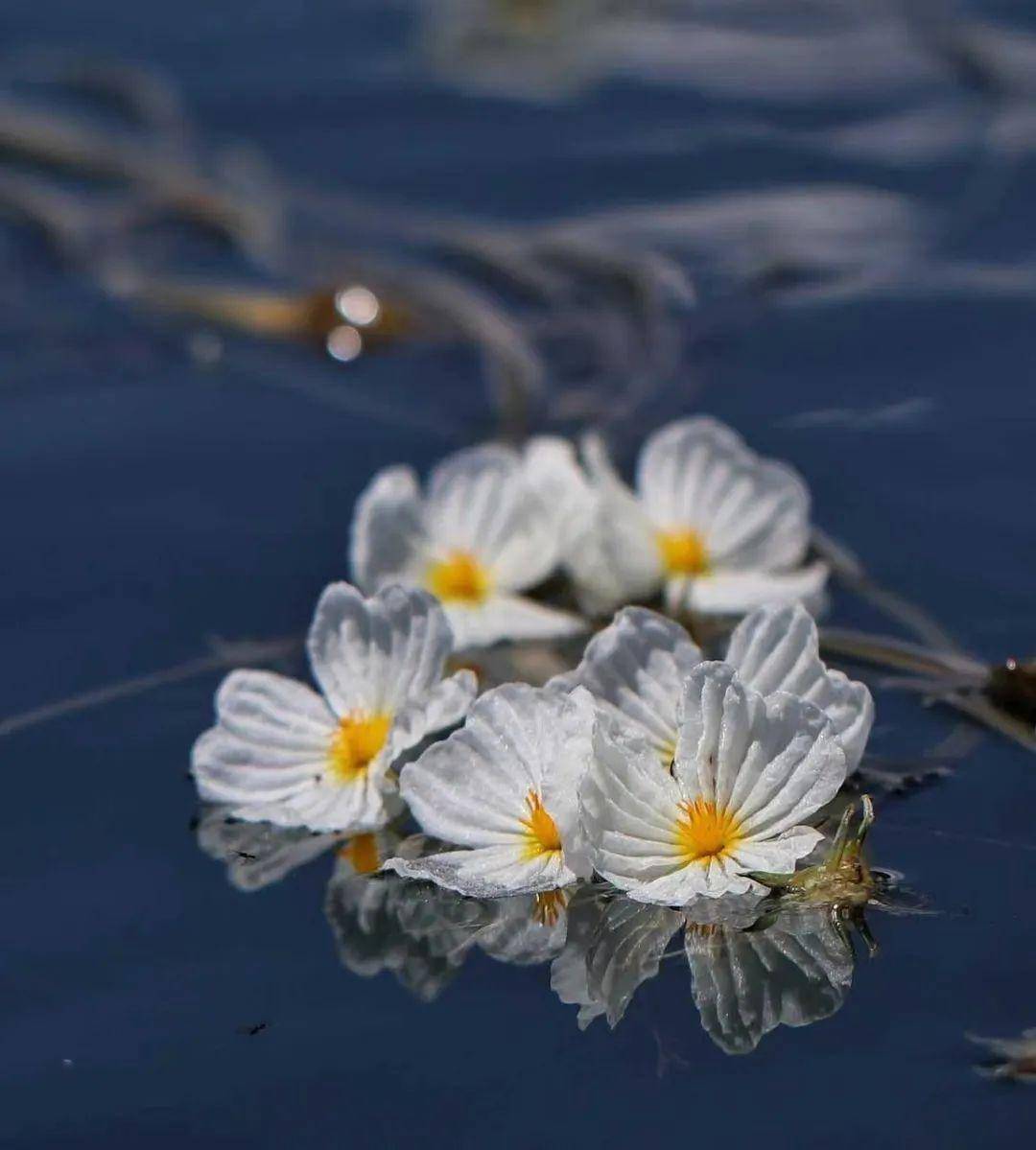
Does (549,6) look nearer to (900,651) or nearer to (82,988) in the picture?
(900,651)

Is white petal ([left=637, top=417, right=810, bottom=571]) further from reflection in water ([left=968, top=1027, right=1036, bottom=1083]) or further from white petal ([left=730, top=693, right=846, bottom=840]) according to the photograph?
reflection in water ([left=968, top=1027, right=1036, bottom=1083])

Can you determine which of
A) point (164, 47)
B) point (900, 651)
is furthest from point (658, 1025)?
point (164, 47)

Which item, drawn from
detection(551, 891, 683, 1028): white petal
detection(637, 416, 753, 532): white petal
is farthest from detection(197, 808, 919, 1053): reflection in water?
detection(637, 416, 753, 532): white petal

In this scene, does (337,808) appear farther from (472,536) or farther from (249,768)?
(472,536)

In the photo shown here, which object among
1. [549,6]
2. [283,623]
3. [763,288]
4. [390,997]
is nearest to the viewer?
[390,997]

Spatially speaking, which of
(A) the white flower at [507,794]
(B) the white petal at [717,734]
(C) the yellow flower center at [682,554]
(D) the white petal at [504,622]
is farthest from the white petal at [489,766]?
(C) the yellow flower center at [682,554]

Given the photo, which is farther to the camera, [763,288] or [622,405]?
[763,288]

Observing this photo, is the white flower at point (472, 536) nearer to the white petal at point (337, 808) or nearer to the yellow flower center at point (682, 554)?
the yellow flower center at point (682, 554)
